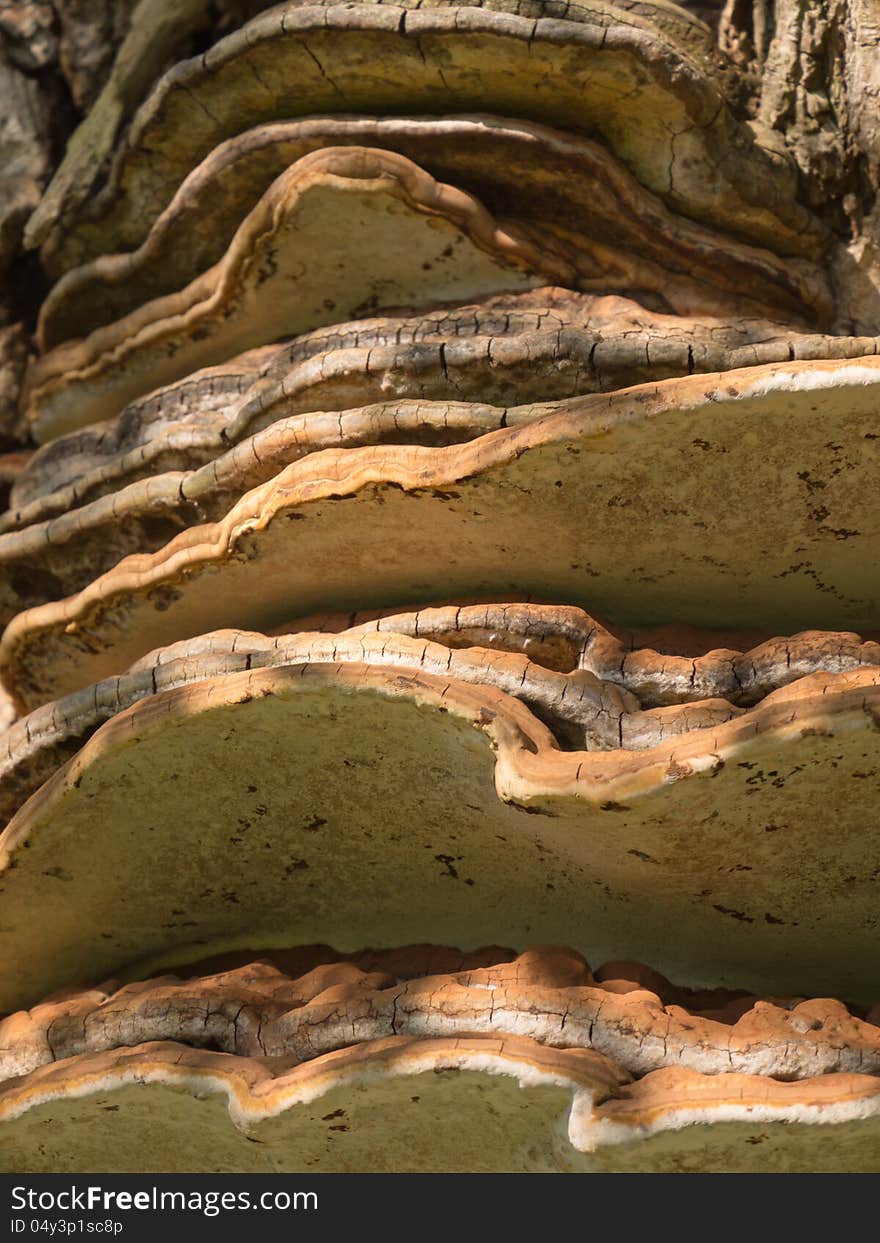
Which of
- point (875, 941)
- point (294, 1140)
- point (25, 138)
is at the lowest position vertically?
point (294, 1140)

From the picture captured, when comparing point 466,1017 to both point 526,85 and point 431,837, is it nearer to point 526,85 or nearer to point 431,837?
point 431,837

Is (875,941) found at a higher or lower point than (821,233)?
lower

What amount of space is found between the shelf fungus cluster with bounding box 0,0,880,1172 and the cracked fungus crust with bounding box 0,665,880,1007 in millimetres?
11

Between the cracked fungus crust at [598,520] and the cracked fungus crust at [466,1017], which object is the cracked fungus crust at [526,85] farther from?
the cracked fungus crust at [466,1017]

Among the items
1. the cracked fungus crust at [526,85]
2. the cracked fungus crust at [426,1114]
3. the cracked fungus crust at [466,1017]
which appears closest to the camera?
the cracked fungus crust at [426,1114]

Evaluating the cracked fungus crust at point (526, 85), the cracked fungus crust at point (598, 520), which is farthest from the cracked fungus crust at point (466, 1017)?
the cracked fungus crust at point (526, 85)

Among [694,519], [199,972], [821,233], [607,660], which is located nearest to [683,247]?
[821,233]

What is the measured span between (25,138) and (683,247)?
237 cm

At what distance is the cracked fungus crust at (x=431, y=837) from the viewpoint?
306 centimetres

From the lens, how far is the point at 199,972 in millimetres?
3895

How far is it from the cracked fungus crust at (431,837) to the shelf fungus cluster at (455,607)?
11 millimetres

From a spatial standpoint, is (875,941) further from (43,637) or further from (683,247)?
(43,637)

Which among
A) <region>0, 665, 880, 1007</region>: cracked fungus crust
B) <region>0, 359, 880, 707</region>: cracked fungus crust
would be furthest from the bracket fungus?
<region>0, 359, 880, 707</region>: cracked fungus crust

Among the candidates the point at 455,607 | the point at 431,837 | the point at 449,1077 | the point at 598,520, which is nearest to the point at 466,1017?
the point at 449,1077
